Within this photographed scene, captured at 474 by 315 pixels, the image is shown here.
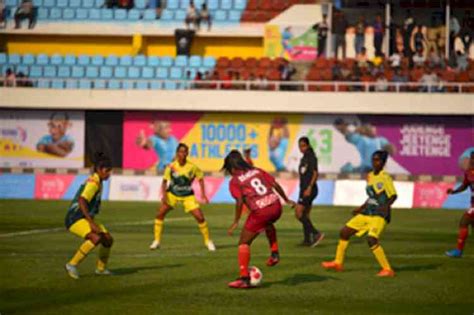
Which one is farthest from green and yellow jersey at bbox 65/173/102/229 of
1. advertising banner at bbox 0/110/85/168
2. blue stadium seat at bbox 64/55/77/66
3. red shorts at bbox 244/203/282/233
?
blue stadium seat at bbox 64/55/77/66

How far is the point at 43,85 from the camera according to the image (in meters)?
48.7

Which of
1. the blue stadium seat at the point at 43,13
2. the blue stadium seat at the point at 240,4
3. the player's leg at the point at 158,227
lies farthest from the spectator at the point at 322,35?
the player's leg at the point at 158,227

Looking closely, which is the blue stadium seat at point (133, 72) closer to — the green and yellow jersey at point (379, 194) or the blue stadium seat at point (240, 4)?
the blue stadium seat at point (240, 4)

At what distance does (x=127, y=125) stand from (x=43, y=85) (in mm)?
3986

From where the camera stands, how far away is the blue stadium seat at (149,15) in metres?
51.9

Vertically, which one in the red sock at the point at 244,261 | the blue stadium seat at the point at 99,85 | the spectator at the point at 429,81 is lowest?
the red sock at the point at 244,261

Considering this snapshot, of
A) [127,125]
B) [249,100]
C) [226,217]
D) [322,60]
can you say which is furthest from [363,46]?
[226,217]

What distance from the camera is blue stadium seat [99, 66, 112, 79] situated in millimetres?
49094

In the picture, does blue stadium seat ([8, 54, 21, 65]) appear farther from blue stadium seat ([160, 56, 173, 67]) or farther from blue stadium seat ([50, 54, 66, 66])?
blue stadium seat ([160, 56, 173, 67])

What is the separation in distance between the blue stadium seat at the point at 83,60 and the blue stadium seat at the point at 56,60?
2.66 ft

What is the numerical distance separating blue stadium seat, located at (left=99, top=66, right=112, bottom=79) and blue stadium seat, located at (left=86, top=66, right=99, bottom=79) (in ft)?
0.58

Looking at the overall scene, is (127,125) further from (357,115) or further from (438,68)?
(438,68)

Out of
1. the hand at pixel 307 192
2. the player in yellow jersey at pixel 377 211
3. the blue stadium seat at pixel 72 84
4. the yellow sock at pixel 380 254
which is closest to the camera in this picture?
the yellow sock at pixel 380 254

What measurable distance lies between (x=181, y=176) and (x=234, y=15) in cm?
3134
